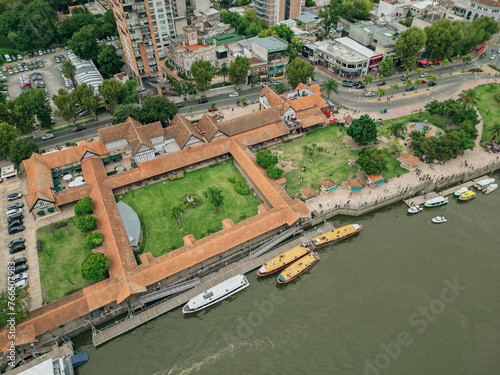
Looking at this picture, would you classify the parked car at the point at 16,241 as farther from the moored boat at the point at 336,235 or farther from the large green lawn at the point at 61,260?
the moored boat at the point at 336,235

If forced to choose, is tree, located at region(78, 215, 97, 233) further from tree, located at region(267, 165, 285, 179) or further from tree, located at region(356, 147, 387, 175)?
tree, located at region(356, 147, 387, 175)

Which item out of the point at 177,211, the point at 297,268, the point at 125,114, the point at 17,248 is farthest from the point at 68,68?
the point at 297,268

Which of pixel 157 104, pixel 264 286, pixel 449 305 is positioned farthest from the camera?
pixel 157 104

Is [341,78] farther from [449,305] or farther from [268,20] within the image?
[449,305]

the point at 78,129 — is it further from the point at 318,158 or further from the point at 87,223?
the point at 318,158

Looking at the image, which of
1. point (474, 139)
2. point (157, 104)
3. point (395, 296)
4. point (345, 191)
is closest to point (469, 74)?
point (474, 139)

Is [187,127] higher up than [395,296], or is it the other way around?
[187,127]

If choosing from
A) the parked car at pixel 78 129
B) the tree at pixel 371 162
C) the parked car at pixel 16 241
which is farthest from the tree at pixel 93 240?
the tree at pixel 371 162
